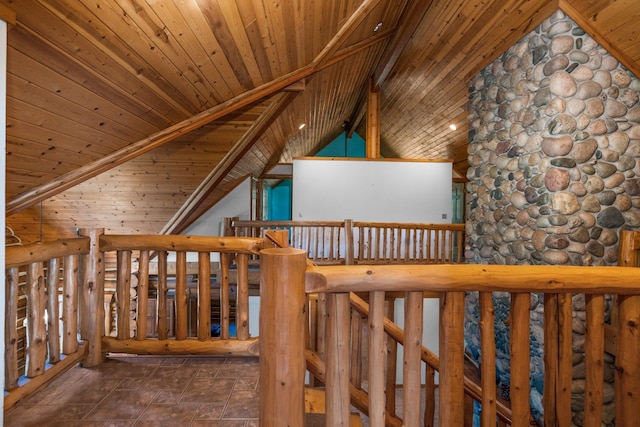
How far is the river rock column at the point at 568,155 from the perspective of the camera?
2.93 meters

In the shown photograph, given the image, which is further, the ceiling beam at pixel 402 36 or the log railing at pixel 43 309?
the ceiling beam at pixel 402 36

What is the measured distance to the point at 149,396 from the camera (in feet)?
5.95

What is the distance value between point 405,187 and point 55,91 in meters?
5.44

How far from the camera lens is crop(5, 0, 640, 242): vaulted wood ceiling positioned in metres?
1.75

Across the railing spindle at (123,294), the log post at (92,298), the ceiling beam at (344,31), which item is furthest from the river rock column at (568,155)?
the log post at (92,298)

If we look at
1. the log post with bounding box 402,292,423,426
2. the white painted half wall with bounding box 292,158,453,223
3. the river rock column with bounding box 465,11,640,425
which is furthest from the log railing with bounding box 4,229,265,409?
the white painted half wall with bounding box 292,158,453,223

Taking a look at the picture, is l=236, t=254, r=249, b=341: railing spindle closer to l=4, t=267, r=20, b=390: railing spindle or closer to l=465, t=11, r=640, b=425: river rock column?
l=4, t=267, r=20, b=390: railing spindle

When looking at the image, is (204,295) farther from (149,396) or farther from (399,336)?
(399,336)

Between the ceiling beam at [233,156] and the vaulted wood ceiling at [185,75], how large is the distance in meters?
0.02

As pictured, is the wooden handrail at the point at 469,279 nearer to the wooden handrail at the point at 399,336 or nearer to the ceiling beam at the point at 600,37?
the wooden handrail at the point at 399,336

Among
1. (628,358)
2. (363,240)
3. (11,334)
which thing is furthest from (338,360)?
(363,240)

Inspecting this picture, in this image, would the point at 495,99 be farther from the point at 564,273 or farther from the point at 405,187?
the point at 564,273

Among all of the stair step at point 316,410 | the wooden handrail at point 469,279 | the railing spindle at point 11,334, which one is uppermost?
the wooden handrail at point 469,279

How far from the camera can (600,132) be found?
9.78 ft
